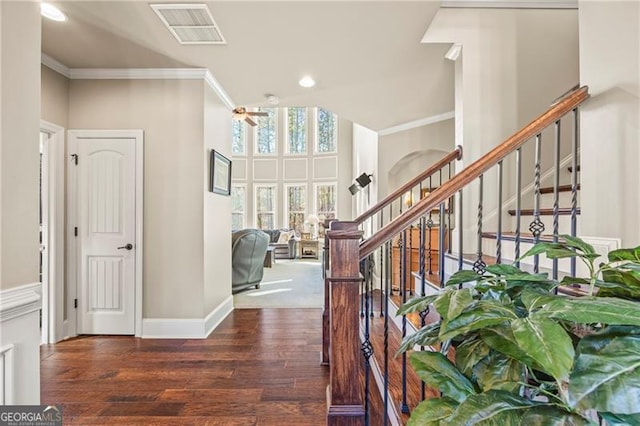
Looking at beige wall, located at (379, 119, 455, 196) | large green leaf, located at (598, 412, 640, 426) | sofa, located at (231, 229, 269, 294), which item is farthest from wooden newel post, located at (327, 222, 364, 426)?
beige wall, located at (379, 119, 455, 196)

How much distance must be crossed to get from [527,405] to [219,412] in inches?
73.8

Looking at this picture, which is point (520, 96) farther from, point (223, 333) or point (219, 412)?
point (223, 333)

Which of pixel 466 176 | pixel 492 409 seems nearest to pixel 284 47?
pixel 466 176

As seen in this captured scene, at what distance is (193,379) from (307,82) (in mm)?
2953

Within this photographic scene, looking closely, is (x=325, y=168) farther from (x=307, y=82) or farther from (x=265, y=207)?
(x=307, y=82)

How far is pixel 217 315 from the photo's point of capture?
353 cm

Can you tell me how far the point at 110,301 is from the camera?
10.5 feet

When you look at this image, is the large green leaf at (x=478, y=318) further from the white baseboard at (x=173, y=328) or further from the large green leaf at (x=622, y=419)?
the white baseboard at (x=173, y=328)

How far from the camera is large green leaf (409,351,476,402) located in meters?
0.77

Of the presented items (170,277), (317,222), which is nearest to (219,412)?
(170,277)

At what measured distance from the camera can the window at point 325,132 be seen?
10180 millimetres

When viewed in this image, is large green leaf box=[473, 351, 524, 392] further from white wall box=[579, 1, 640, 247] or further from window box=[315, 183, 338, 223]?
window box=[315, 183, 338, 223]

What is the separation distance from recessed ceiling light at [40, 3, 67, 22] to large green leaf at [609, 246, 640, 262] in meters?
3.35

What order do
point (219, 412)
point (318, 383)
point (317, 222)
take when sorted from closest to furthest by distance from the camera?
point (219, 412)
point (318, 383)
point (317, 222)
